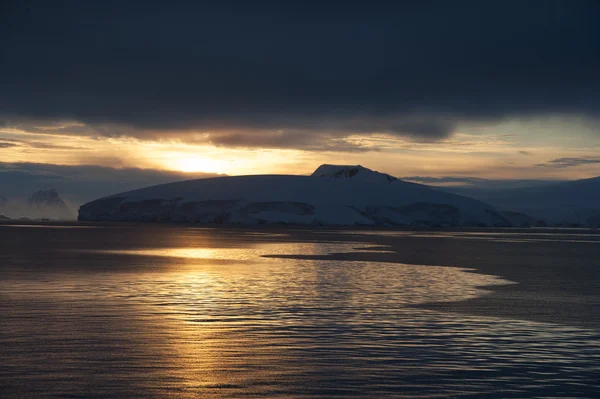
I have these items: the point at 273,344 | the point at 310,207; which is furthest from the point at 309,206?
the point at 273,344

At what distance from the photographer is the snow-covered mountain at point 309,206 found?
177 metres

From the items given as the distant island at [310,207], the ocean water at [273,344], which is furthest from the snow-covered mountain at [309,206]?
the ocean water at [273,344]

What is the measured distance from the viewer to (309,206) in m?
179

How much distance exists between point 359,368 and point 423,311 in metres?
8.55

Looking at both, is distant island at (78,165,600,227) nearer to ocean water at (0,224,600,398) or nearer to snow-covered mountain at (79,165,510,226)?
snow-covered mountain at (79,165,510,226)

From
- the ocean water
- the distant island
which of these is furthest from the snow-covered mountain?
the ocean water

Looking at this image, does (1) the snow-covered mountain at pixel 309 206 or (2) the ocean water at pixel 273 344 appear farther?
(1) the snow-covered mountain at pixel 309 206

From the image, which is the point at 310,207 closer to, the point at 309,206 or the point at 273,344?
the point at 309,206

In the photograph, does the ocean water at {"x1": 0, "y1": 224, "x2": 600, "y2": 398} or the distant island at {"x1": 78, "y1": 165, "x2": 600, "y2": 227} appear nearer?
the ocean water at {"x1": 0, "y1": 224, "x2": 600, "y2": 398}

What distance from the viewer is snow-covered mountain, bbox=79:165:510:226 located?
177 m

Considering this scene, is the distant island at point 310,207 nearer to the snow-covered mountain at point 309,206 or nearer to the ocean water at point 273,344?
the snow-covered mountain at point 309,206

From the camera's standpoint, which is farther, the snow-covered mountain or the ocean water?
the snow-covered mountain

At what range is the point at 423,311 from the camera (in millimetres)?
21578

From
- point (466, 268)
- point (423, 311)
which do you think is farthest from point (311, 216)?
point (423, 311)
